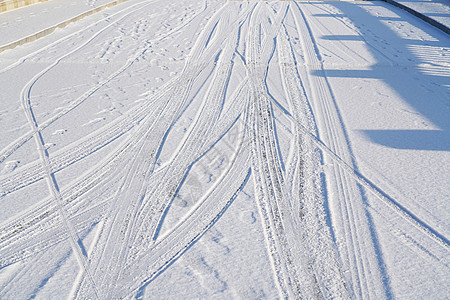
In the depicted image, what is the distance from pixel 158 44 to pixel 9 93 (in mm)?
3012

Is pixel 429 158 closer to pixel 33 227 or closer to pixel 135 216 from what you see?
pixel 135 216

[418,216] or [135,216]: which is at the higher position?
[135,216]

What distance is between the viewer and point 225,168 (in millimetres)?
4676

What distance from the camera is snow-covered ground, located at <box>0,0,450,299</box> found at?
336 cm

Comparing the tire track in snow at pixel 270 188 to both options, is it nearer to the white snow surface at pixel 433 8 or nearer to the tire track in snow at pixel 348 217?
the tire track in snow at pixel 348 217

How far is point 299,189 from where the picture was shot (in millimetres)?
4316

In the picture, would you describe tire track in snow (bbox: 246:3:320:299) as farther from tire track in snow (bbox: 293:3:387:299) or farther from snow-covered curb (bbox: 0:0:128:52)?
snow-covered curb (bbox: 0:0:128:52)

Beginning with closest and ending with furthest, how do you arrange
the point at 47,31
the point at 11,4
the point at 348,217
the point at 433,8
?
1. the point at 348,217
2. the point at 47,31
3. the point at 11,4
4. the point at 433,8

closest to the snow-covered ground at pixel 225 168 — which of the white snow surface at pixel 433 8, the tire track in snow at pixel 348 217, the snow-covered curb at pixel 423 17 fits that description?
the tire track in snow at pixel 348 217

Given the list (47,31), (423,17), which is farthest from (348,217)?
(423,17)

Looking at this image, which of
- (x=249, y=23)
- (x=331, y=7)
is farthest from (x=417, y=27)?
(x=249, y=23)

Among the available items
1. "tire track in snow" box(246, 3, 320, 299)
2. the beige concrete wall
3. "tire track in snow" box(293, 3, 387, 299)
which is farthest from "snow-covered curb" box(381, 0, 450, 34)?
the beige concrete wall

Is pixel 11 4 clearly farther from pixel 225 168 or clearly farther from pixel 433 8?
pixel 433 8

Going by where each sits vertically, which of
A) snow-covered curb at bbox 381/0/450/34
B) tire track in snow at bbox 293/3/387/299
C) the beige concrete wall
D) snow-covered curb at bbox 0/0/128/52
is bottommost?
tire track in snow at bbox 293/3/387/299
